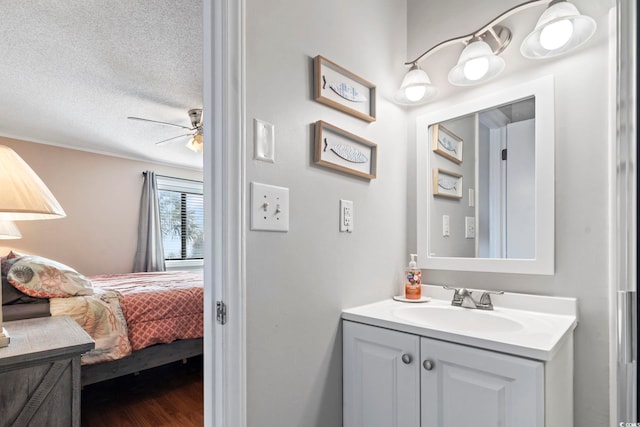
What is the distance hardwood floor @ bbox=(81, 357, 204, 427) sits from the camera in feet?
6.57

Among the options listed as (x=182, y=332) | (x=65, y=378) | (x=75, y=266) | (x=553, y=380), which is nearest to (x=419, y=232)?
(x=553, y=380)

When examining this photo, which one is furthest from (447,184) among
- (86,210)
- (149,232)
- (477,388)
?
(86,210)

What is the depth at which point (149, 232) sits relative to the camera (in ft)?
15.4

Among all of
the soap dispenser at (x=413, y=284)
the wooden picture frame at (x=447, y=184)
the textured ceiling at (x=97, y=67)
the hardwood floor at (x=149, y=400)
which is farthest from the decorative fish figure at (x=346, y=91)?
the hardwood floor at (x=149, y=400)

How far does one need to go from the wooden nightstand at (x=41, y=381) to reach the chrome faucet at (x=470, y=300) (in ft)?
4.53

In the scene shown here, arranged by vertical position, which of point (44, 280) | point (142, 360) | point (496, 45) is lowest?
point (142, 360)

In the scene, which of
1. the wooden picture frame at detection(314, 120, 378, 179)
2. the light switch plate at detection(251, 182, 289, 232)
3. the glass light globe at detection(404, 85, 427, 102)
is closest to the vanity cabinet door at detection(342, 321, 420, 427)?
the light switch plate at detection(251, 182, 289, 232)

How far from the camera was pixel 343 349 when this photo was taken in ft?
4.00

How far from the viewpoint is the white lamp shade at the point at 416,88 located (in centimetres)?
148

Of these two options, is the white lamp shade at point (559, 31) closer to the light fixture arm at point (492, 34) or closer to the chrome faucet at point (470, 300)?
the light fixture arm at point (492, 34)

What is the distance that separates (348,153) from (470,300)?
0.75 m

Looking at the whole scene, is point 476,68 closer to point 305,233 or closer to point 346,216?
point 346,216

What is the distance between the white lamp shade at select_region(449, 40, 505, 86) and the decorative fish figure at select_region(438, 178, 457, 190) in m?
0.41

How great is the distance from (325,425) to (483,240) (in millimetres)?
940
